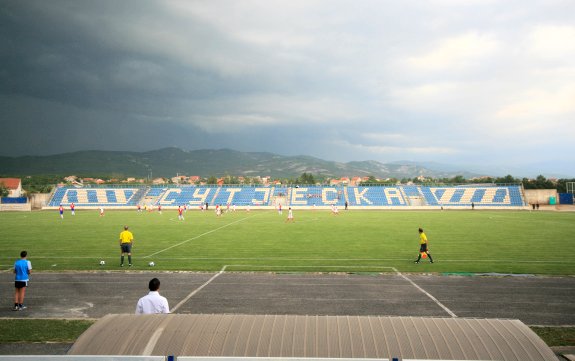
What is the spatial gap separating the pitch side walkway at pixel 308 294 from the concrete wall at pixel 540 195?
71.1 metres

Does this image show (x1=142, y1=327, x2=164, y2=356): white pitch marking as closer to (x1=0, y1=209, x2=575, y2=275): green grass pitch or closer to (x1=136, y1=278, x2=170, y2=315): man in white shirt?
(x1=136, y1=278, x2=170, y2=315): man in white shirt

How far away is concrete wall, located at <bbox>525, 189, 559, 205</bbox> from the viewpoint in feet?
239

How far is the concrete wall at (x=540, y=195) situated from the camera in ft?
Result: 239

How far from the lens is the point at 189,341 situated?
4570 mm

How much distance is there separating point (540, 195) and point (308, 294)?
265 ft

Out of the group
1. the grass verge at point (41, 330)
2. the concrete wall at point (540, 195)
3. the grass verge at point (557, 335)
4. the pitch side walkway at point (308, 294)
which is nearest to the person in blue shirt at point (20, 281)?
the pitch side walkway at point (308, 294)

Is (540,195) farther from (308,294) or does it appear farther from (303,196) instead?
(308,294)

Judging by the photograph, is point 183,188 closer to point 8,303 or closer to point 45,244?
point 45,244

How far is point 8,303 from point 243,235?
56.9ft

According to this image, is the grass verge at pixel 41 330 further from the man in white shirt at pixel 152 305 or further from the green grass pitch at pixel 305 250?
the green grass pitch at pixel 305 250

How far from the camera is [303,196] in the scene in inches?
3137

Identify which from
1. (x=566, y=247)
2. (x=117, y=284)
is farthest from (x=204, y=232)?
(x=566, y=247)

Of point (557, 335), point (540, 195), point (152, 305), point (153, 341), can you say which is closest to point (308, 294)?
point (152, 305)

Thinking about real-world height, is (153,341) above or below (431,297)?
above
